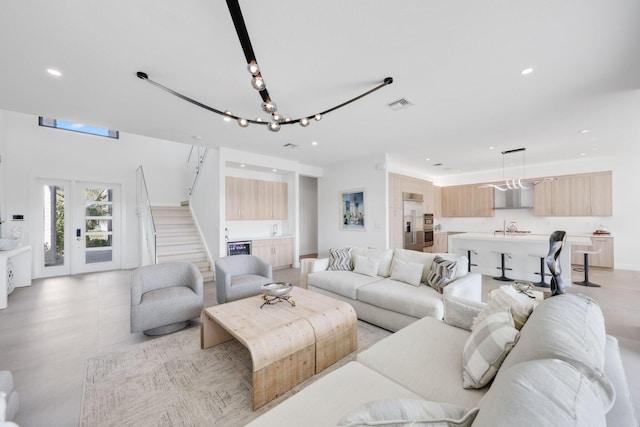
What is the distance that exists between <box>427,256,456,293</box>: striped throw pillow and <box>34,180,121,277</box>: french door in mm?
7562

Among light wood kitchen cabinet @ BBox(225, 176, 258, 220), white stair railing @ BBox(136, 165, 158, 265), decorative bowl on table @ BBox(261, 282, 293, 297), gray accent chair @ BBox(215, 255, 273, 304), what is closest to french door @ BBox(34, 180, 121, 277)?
white stair railing @ BBox(136, 165, 158, 265)

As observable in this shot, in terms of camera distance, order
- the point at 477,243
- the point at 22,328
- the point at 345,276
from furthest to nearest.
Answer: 1. the point at 477,243
2. the point at 345,276
3. the point at 22,328

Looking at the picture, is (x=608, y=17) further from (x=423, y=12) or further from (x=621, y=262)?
(x=621, y=262)

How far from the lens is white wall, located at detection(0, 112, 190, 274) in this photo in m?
5.37

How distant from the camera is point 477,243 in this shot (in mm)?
5711

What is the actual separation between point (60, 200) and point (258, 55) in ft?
22.2

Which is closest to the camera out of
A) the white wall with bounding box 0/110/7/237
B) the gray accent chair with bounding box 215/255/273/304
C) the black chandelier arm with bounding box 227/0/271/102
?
the black chandelier arm with bounding box 227/0/271/102

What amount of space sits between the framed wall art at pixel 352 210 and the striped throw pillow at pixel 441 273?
3.14 meters

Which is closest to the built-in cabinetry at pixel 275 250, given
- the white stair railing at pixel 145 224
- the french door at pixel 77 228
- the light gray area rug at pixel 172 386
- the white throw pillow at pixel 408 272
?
the white stair railing at pixel 145 224

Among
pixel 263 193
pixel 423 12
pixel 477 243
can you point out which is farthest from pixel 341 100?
pixel 477 243

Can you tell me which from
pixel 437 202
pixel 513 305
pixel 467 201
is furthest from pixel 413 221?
pixel 513 305

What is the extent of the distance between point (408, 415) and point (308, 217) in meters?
8.21

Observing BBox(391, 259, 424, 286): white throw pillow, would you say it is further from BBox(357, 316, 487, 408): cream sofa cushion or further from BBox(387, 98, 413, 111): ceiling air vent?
BBox(387, 98, 413, 111): ceiling air vent

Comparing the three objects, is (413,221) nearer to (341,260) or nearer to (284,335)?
(341,260)
